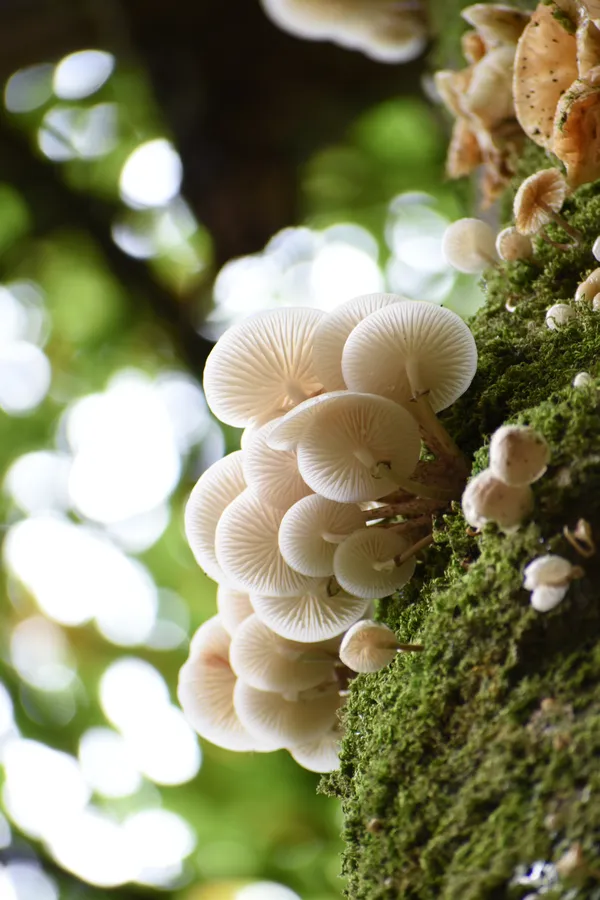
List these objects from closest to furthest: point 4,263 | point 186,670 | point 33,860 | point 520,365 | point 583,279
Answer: point 520,365 < point 583,279 < point 186,670 < point 33,860 < point 4,263

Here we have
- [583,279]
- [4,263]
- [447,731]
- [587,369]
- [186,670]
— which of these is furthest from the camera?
[4,263]

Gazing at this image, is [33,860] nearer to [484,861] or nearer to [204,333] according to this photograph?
[204,333]

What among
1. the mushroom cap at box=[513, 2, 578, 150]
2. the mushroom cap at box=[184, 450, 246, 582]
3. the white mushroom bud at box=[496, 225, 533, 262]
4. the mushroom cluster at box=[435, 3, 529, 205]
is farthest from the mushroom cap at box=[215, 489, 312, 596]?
the mushroom cluster at box=[435, 3, 529, 205]

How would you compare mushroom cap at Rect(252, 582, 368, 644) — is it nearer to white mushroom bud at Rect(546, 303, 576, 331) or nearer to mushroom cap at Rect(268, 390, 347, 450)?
mushroom cap at Rect(268, 390, 347, 450)

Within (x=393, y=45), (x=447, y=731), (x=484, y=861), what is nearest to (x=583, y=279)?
(x=447, y=731)

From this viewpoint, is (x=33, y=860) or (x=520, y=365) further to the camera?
(x=33, y=860)

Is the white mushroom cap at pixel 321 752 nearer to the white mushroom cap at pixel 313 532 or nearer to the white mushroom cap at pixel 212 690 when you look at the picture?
the white mushroom cap at pixel 212 690

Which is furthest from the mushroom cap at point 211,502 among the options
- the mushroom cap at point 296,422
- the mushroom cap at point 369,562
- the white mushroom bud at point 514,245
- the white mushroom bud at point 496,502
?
the white mushroom bud at point 514,245
